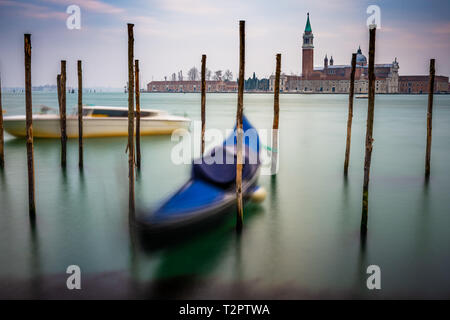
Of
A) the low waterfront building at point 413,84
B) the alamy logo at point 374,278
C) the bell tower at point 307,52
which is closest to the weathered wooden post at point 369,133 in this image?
the alamy logo at point 374,278

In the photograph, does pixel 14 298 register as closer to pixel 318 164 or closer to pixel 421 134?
pixel 318 164

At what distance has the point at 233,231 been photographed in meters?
6.64

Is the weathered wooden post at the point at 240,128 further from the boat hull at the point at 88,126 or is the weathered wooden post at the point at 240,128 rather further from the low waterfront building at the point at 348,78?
the low waterfront building at the point at 348,78

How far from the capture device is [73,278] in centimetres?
504

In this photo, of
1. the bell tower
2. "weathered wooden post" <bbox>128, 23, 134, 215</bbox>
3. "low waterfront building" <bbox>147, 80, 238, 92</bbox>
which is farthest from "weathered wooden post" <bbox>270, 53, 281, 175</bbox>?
"low waterfront building" <bbox>147, 80, 238, 92</bbox>

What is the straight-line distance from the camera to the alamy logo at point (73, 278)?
191 inches

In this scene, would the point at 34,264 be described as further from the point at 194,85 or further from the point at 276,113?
the point at 194,85

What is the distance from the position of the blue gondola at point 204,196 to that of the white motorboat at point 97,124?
29.2 feet

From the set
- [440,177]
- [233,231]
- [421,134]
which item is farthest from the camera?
[421,134]

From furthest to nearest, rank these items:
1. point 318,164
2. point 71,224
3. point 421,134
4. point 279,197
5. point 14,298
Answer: point 421,134, point 318,164, point 279,197, point 71,224, point 14,298

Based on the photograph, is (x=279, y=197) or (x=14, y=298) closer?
(x=14, y=298)

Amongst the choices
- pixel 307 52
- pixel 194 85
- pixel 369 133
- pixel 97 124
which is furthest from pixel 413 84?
pixel 369 133
